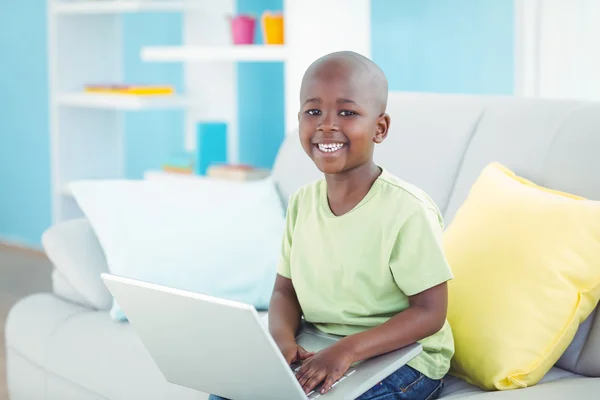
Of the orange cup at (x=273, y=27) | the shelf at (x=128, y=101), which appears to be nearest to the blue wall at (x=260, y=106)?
the shelf at (x=128, y=101)

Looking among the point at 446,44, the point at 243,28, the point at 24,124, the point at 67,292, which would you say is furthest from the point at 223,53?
the point at 24,124

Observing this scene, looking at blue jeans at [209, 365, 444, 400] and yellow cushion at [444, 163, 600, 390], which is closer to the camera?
blue jeans at [209, 365, 444, 400]

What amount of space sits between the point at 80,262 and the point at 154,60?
1977 mm

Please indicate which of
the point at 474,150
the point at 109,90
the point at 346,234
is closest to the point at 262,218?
the point at 474,150

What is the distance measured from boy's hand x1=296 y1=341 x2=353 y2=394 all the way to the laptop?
0.01m

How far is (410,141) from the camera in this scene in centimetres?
212

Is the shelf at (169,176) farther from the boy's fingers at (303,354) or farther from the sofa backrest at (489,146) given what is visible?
the boy's fingers at (303,354)

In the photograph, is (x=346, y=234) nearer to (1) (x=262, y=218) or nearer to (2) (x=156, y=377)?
(2) (x=156, y=377)

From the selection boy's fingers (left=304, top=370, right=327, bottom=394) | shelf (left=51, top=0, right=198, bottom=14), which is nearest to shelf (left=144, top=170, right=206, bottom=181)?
shelf (left=51, top=0, right=198, bottom=14)

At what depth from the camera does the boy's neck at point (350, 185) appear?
155 cm

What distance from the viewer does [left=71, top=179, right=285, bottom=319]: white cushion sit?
2082 millimetres

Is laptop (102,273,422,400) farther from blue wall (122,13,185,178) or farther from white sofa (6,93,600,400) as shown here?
blue wall (122,13,185,178)

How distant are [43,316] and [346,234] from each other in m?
0.95

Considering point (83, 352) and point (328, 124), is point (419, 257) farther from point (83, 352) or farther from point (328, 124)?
point (83, 352)
